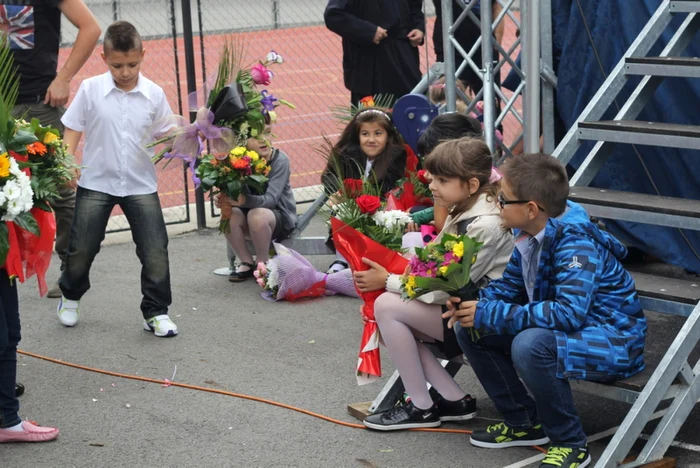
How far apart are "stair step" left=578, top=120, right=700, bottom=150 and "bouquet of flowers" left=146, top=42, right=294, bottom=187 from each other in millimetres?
2340

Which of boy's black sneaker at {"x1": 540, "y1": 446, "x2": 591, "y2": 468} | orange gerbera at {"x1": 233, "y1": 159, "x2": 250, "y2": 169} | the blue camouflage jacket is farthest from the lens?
orange gerbera at {"x1": 233, "y1": 159, "x2": 250, "y2": 169}

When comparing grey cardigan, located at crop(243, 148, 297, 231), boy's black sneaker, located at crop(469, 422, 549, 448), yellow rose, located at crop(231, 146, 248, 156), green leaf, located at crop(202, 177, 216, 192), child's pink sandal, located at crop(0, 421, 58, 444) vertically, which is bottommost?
grey cardigan, located at crop(243, 148, 297, 231)

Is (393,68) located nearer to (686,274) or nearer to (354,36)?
(354,36)

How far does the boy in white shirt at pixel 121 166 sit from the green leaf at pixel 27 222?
1586 mm

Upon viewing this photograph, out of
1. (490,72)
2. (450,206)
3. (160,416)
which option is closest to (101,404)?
(160,416)

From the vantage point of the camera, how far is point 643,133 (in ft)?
16.8

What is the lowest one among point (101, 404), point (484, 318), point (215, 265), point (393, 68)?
point (215, 265)

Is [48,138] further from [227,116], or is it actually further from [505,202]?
[505,202]

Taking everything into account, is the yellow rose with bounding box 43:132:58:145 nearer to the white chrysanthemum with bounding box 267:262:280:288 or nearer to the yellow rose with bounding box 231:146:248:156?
the yellow rose with bounding box 231:146:248:156

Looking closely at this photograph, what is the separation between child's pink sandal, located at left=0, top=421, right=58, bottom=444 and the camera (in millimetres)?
4773

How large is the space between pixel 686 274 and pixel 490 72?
1.87 m

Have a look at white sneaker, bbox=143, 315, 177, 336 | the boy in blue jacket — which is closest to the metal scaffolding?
the boy in blue jacket

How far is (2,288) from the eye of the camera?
4.74 meters

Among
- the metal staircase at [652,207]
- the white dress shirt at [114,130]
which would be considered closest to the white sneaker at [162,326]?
the white dress shirt at [114,130]
